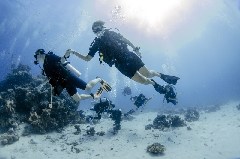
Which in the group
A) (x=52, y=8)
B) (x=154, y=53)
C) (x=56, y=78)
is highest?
(x=154, y=53)

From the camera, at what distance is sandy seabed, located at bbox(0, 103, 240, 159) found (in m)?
11.0

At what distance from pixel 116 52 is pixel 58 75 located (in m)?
1.89

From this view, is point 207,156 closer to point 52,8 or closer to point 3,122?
point 3,122

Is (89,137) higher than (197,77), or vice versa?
(197,77)

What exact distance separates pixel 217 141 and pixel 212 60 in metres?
178

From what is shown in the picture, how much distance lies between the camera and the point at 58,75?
8203 millimetres

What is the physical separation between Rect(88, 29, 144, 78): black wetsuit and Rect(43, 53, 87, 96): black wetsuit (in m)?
1.00

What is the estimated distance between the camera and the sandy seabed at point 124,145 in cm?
1105

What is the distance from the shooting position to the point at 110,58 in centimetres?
823

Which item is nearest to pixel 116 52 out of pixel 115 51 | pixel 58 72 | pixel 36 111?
pixel 115 51

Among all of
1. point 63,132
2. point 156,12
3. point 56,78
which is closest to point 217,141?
point 63,132

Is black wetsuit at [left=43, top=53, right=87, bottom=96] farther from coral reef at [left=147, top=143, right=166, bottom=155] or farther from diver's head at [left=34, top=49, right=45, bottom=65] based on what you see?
coral reef at [left=147, top=143, right=166, bottom=155]

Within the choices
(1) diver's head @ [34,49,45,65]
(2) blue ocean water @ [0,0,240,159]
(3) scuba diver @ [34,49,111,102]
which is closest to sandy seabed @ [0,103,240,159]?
(2) blue ocean water @ [0,0,240,159]

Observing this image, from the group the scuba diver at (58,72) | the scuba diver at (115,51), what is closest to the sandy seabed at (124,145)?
the scuba diver at (58,72)
